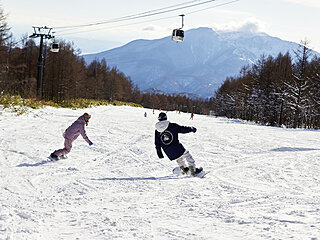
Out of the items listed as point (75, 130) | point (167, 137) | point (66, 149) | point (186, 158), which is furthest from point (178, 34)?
point (186, 158)

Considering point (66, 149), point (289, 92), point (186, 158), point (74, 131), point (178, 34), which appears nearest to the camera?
point (186, 158)

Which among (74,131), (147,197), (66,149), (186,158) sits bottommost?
(147,197)

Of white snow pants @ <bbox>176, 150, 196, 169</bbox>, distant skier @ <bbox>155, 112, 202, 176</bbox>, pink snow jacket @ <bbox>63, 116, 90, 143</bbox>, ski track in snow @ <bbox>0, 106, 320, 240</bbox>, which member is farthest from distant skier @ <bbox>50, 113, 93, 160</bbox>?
white snow pants @ <bbox>176, 150, 196, 169</bbox>

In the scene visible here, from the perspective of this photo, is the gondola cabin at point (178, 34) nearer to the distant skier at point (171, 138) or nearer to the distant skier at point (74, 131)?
the distant skier at point (74, 131)

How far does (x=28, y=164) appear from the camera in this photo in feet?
23.8

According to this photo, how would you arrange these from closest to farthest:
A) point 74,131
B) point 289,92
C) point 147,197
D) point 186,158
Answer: point 147,197 → point 186,158 → point 74,131 → point 289,92

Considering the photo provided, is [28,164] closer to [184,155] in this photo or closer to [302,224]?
[184,155]

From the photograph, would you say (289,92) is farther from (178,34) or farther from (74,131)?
(74,131)

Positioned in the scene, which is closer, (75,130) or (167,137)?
(167,137)

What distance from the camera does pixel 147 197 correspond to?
17.2ft

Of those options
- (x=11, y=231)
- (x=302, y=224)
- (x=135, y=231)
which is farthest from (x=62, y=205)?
(x=302, y=224)

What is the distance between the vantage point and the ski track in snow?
149 inches

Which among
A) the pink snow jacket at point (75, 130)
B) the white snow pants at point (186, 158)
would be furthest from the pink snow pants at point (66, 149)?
the white snow pants at point (186, 158)

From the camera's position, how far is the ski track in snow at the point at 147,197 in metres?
3.79
